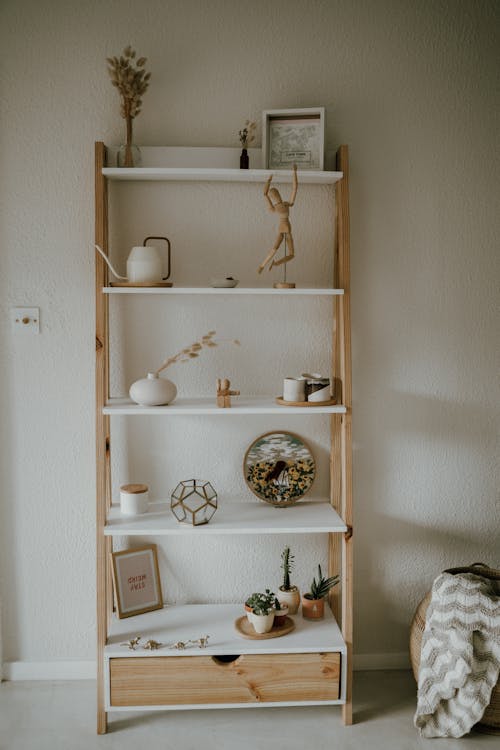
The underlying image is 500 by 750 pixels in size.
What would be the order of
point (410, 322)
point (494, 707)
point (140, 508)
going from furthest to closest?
point (410, 322), point (140, 508), point (494, 707)

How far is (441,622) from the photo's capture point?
2.16 m

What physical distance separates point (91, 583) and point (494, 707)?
1552 millimetres

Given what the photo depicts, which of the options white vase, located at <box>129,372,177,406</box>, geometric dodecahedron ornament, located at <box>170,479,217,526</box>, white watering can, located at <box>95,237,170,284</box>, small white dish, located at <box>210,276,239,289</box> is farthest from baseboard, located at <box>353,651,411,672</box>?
white watering can, located at <box>95,237,170,284</box>

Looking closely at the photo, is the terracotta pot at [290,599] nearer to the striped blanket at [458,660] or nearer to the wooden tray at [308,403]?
the striped blanket at [458,660]

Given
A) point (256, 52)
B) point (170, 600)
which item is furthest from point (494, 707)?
point (256, 52)

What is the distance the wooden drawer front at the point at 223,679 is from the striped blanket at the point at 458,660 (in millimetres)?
319

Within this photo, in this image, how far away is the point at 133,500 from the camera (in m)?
2.33

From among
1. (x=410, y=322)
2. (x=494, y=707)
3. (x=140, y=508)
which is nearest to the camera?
(x=494, y=707)

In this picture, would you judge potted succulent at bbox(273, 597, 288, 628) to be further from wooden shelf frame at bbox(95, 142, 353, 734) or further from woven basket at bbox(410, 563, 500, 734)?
woven basket at bbox(410, 563, 500, 734)

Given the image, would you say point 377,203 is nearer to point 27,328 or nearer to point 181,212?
point 181,212

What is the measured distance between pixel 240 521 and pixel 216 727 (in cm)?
73

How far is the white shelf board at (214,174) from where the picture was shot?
2186mm

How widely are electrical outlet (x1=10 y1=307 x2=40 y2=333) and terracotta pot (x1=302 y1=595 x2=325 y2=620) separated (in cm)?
148

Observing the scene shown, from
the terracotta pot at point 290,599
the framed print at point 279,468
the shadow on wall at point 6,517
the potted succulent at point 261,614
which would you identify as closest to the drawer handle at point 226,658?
the potted succulent at point 261,614
